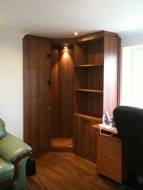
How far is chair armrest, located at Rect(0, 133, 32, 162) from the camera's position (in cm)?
278

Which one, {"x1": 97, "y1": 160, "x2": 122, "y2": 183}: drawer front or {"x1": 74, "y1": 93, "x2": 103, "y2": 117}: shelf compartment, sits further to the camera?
{"x1": 74, "y1": 93, "x2": 103, "y2": 117}: shelf compartment

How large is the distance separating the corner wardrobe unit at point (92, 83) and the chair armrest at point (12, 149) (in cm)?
143

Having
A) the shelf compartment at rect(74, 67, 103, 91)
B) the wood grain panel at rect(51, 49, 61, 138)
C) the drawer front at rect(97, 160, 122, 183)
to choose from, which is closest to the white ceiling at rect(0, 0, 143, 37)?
the shelf compartment at rect(74, 67, 103, 91)

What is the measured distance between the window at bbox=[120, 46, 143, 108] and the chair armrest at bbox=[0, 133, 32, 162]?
1.94 meters

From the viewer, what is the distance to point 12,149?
2867 mm

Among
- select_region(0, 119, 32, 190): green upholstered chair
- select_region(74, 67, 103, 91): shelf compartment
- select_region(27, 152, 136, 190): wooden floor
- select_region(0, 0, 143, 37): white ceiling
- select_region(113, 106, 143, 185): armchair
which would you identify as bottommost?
select_region(27, 152, 136, 190): wooden floor

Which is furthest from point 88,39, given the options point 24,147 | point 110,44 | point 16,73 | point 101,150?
point 24,147

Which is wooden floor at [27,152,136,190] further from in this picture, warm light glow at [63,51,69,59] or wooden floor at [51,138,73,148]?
warm light glow at [63,51,69,59]

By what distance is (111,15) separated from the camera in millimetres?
2785

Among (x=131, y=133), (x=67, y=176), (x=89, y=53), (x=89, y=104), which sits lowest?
(x=67, y=176)

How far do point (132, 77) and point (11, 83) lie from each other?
84.1 inches

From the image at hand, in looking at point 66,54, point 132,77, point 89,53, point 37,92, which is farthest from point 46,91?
point 132,77

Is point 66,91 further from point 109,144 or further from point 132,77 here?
point 109,144

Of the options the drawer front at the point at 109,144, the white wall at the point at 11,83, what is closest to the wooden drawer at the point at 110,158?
the drawer front at the point at 109,144
